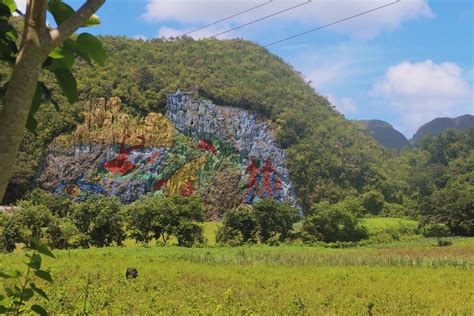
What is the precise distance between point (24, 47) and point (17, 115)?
0.16 meters

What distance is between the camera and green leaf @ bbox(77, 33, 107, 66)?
48.2 inches

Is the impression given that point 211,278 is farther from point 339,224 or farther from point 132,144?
point 132,144

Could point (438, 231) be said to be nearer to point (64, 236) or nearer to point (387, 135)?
point (64, 236)

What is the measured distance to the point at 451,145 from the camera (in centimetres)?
7381

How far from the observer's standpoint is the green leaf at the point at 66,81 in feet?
4.17

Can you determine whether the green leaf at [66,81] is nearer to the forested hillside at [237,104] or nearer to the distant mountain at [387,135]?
the forested hillside at [237,104]

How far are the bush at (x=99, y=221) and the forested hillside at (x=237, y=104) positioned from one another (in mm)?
18056

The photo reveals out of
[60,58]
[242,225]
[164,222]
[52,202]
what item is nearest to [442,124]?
[242,225]

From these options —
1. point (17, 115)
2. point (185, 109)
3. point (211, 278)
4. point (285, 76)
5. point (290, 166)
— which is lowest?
point (211, 278)

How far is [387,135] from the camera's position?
159375 millimetres

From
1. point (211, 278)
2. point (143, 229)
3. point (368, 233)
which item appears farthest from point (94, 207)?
point (368, 233)

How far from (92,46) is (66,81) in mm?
133

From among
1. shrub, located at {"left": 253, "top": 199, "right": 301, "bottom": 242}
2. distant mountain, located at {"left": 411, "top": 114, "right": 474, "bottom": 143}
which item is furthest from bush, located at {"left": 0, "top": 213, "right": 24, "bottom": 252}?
distant mountain, located at {"left": 411, "top": 114, "right": 474, "bottom": 143}

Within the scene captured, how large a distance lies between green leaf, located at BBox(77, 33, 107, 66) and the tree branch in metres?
0.12
